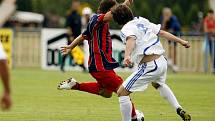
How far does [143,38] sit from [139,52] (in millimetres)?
200

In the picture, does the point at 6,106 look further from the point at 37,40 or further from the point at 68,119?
the point at 37,40

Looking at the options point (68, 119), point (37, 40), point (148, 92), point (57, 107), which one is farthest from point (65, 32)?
point (68, 119)

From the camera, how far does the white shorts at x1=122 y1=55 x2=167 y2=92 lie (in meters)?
10.6

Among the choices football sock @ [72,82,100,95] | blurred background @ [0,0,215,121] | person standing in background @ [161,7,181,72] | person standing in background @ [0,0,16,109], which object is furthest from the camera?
person standing in background @ [161,7,181,72]

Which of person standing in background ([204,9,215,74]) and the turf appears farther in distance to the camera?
person standing in background ([204,9,215,74])

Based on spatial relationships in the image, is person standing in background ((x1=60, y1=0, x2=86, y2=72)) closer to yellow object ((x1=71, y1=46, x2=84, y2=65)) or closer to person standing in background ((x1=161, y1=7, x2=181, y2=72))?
yellow object ((x1=71, y1=46, x2=84, y2=65))

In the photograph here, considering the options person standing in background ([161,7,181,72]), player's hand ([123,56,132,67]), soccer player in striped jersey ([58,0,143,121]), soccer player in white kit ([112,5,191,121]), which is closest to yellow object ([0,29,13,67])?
person standing in background ([161,7,181,72])

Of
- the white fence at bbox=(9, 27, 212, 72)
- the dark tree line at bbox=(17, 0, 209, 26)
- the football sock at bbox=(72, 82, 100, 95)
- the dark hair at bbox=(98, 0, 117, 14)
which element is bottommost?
the dark tree line at bbox=(17, 0, 209, 26)

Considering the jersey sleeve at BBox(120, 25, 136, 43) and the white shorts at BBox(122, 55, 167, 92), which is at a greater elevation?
the jersey sleeve at BBox(120, 25, 136, 43)

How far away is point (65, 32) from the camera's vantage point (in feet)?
92.5

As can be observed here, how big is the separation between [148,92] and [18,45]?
12760 mm

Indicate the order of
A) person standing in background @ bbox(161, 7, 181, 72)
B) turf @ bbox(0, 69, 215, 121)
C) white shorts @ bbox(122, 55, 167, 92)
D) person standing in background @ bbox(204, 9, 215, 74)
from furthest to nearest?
person standing in background @ bbox(161, 7, 181, 72)
person standing in background @ bbox(204, 9, 215, 74)
turf @ bbox(0, 69, 215, 121)
white shorts @ bbox(122, 55, 167, 92)

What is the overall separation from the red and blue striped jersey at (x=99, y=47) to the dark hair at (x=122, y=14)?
1.16 metres

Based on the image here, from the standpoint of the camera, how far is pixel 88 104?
14.6 m
